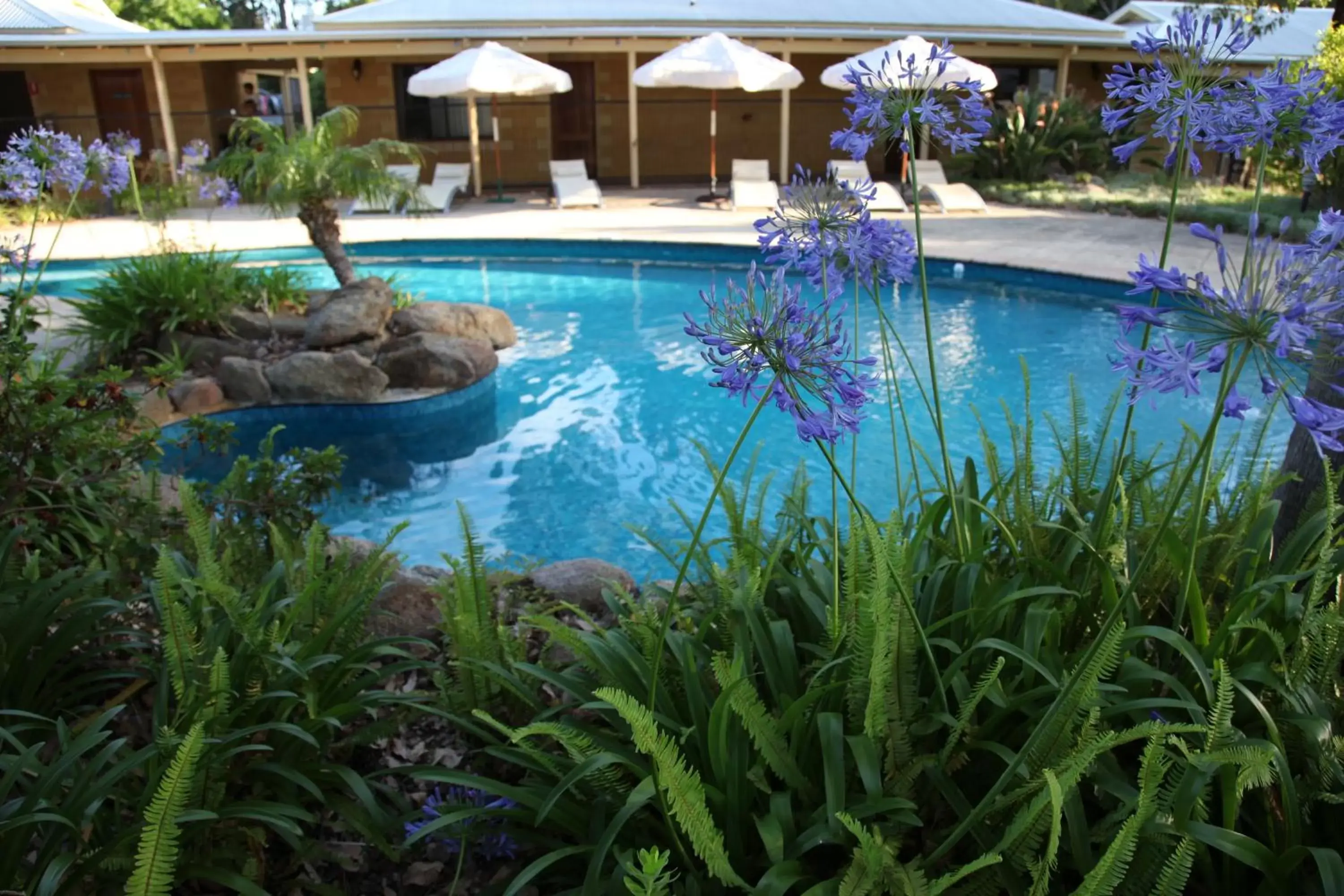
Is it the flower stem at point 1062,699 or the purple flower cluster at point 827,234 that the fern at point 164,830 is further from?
the purple flower cluster at point 827,234

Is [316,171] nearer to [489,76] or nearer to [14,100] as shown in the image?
[489,76]

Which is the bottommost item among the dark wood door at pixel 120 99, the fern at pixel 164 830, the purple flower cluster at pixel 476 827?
the purple flower cluster at pixel 476 827

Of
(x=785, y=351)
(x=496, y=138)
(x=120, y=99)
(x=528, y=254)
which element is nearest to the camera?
(x=785, y=351)

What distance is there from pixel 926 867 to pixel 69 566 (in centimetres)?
264

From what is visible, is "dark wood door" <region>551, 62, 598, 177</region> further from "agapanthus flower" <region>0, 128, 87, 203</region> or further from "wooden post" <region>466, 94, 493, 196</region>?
"agapanthus flower" <region>0, 128, 87, 203</region>

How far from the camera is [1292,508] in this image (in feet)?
8.82

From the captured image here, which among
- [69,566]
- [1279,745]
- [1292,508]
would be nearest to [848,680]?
[1279,745]

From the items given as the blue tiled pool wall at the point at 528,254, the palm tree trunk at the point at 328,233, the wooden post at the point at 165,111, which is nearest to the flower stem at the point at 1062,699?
the palm tree trunk at the point at 328,233

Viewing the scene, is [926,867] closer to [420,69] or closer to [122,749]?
[122,749]

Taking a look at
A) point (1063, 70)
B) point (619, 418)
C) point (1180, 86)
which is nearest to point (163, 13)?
point (1063, 70)

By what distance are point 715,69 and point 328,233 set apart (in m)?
7.21

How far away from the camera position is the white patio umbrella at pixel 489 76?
1369 cm

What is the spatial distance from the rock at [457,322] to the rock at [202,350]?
1204mm

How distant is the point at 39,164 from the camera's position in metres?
3.71
